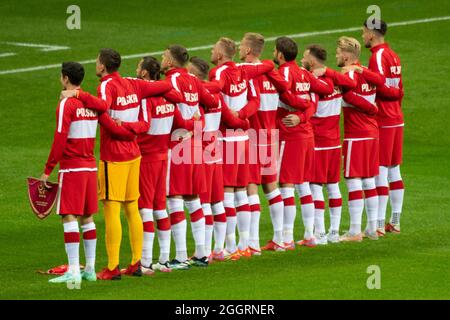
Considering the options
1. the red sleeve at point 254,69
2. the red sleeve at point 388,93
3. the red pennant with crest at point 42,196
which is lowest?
the red pennant with crest at point 42,196

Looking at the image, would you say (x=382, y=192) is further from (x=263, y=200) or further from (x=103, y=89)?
(x=103, y=89)

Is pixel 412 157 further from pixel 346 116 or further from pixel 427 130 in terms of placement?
pixel 346 116

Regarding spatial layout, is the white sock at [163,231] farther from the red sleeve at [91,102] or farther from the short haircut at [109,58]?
the short haircut at [109,58]

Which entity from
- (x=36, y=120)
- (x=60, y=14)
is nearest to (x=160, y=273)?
(x=36, y=120)

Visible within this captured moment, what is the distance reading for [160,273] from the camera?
16344 millimetres

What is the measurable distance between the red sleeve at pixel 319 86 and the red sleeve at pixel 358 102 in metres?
0.48

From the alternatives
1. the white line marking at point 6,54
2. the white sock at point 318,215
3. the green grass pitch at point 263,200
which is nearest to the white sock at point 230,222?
the green grass pitch at point 263,200

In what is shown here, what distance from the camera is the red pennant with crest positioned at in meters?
15.6

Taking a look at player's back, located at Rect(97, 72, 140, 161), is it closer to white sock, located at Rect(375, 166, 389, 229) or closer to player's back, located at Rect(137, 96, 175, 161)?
player's back, located at Rect(137, 96, 175, 161)

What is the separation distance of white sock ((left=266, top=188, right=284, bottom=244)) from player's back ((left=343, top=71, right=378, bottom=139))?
159cm

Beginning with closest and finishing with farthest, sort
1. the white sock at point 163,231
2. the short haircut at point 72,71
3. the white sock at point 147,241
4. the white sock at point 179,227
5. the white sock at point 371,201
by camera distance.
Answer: the short haircut at point 72,71, the white sock at point 147,241, the white sock at point 163,231, the white sock at point 179,227, the white sock at point 371,201

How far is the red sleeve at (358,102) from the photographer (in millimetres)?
18578

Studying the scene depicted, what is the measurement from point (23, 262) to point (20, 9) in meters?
20.1

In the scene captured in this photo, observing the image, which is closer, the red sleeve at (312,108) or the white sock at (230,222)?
the white sock at (230,222)
